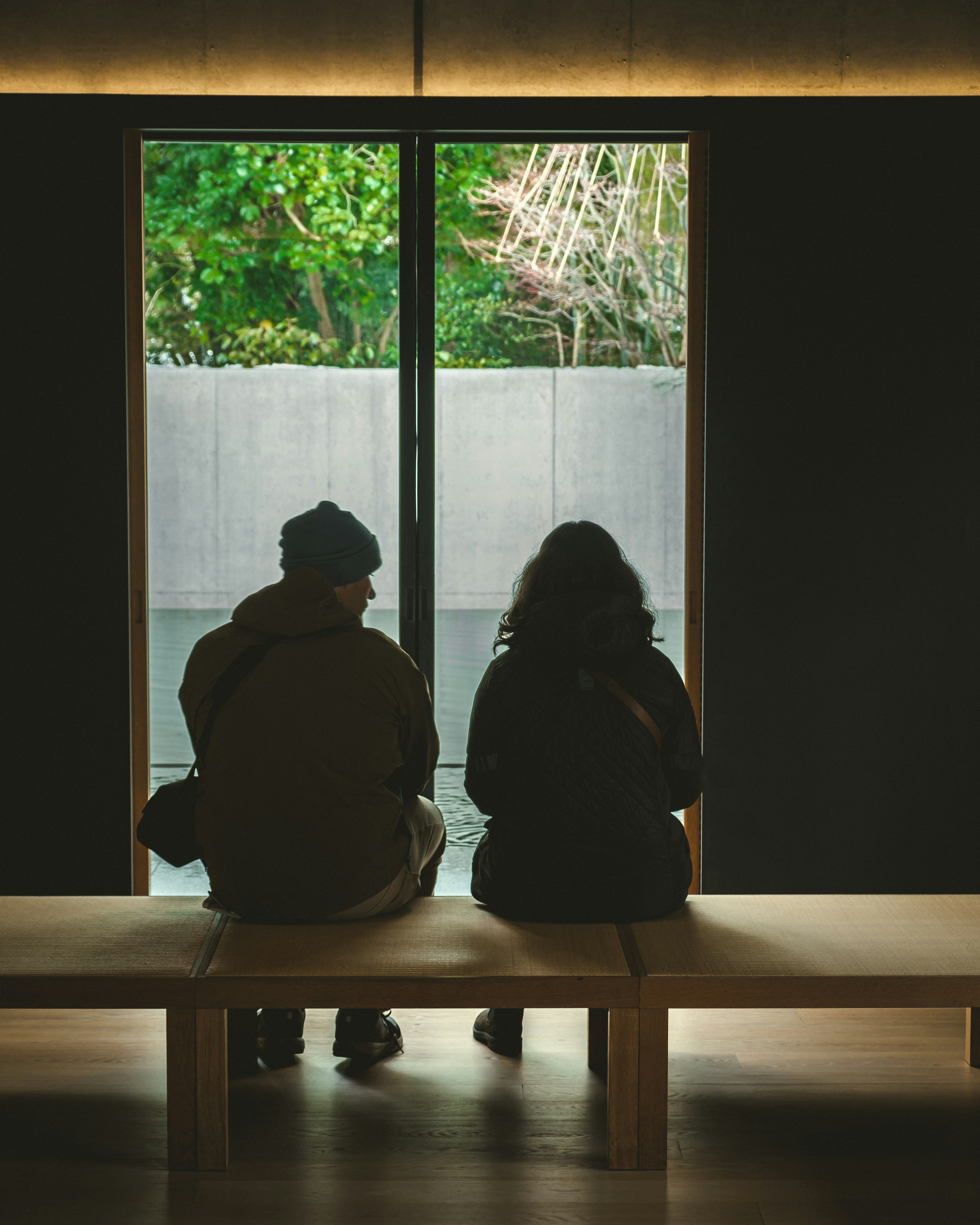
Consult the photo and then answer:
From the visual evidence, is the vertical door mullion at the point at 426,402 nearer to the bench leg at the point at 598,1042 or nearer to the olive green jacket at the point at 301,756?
the olive green jacket at the point at 301,756

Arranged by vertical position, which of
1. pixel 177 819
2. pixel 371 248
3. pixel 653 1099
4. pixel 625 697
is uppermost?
pixel 371 248

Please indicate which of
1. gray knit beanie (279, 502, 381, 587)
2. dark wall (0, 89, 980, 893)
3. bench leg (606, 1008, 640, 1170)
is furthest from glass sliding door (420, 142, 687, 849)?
bench leg (606, 1008, 640, 1170)

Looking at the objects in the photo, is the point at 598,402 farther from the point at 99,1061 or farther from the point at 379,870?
the point at 99,1061

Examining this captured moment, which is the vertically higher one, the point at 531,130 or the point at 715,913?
the point at 531,130

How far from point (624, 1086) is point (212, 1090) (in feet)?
2.43

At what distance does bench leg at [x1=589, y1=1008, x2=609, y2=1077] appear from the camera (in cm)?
237

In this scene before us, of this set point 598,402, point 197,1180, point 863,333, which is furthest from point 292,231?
Result: point 197,1180

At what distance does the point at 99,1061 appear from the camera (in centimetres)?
246

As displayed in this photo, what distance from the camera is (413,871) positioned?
2348 millimetres

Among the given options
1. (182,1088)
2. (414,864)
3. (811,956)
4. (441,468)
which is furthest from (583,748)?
(441,468)

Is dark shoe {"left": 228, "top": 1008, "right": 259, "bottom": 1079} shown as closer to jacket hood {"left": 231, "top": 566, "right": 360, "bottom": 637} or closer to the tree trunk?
jacket hood {"left": 231, "top": 566, "right": 360, "bottom": 637}

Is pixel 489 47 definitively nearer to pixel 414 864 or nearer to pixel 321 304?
pixel 321 304

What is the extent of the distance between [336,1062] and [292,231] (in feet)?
7.39

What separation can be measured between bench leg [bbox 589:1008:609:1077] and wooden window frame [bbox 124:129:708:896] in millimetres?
917
